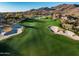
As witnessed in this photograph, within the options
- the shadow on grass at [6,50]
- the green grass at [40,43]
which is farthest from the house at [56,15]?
the shadow on grass at [6,50]

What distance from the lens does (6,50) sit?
154 cm

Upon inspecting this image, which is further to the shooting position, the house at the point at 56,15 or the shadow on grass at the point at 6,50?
the house at the point at 56,15

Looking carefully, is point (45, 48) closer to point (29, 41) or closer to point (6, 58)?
point (29, 41)

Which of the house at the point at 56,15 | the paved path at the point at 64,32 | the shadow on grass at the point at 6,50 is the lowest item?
the shadow on grass at the point at 6,50

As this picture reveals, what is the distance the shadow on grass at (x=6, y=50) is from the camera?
1.52m

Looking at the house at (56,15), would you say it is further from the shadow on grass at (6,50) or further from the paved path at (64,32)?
the shadow on grass at (6,50)

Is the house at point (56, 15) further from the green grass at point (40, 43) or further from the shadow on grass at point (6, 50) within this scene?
the shadow on grass at point (6, 50)

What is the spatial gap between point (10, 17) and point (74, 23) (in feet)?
1.78

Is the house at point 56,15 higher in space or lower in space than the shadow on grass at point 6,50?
higher

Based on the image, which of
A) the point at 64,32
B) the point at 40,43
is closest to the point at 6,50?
the point at 40,43

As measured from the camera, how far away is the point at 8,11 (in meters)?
1.62

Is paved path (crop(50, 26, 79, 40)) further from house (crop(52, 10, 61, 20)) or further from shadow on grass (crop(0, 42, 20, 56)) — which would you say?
shadow on grass (crop(0, 42, 20, 56))

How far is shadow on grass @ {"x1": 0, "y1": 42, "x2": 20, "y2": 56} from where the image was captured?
1.52m

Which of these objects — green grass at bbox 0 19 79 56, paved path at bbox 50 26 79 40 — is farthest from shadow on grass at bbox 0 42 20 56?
paved path at bbox 50 26 79 40
